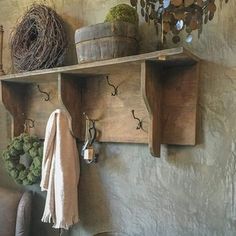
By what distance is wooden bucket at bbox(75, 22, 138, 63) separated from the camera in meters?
1.13

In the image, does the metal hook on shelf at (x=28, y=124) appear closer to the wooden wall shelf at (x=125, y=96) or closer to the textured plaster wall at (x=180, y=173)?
the wooden wall shelf at (x=125, y=96)

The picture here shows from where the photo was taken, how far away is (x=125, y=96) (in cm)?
136

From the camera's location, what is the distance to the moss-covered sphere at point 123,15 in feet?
3.95

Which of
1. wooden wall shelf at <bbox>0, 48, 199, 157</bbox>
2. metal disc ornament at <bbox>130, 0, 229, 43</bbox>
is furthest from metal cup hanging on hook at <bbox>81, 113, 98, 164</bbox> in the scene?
metal disc ornament at <bbox>130, 0, 229, 43</bbox>

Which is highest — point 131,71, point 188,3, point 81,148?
point 188,3

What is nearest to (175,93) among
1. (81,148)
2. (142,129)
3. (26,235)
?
(142,129)

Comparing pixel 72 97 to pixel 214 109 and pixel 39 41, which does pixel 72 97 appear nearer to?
pixel 39 41

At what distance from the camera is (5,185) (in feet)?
6.25

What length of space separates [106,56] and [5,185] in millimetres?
1223

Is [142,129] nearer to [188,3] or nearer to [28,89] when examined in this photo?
[188,3]

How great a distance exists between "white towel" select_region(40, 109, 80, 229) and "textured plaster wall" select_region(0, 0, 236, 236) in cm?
11

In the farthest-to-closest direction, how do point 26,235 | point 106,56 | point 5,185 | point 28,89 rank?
1. point 5,185
2. point 28,89
3. point 26,235
4. point 106,56

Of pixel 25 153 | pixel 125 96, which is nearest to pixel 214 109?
pixel 125 96

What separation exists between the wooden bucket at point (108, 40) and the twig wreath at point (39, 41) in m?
0.32
